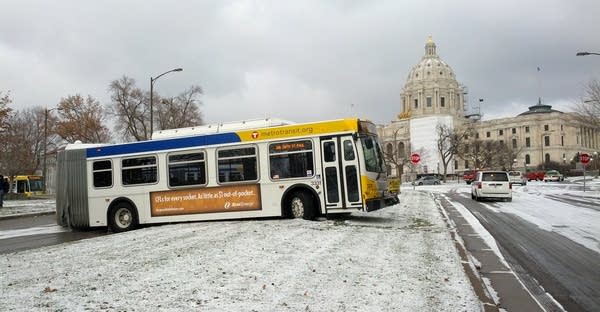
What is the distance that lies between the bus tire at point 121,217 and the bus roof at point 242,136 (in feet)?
5.67

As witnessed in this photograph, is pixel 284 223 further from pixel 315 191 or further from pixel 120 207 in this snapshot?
pixel 120 207

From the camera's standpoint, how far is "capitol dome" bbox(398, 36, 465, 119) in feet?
558

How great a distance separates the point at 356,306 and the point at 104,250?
19.3 ft

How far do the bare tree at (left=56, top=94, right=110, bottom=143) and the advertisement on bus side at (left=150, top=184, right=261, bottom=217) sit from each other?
53013mm

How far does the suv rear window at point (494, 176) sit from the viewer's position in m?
28.4

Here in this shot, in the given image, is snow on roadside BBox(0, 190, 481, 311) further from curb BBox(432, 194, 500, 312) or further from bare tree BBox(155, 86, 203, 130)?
bare tree BBox(155, 86, 203, 130)

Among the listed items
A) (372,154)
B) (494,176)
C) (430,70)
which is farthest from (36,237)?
(430,70)

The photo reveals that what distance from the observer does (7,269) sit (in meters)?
8.31

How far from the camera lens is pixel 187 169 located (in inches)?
650

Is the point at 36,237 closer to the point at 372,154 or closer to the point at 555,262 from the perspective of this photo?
the point at 372,154

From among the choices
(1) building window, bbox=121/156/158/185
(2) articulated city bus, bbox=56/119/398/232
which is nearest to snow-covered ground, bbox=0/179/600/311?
(2) articulated city bus, bbox=56/119/398/232

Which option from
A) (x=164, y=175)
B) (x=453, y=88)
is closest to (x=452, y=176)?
(x=453, y=88)

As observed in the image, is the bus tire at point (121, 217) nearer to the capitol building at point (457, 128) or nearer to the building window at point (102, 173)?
the building window at point (102, 173)

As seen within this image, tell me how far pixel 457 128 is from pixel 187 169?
13859 centimetres
